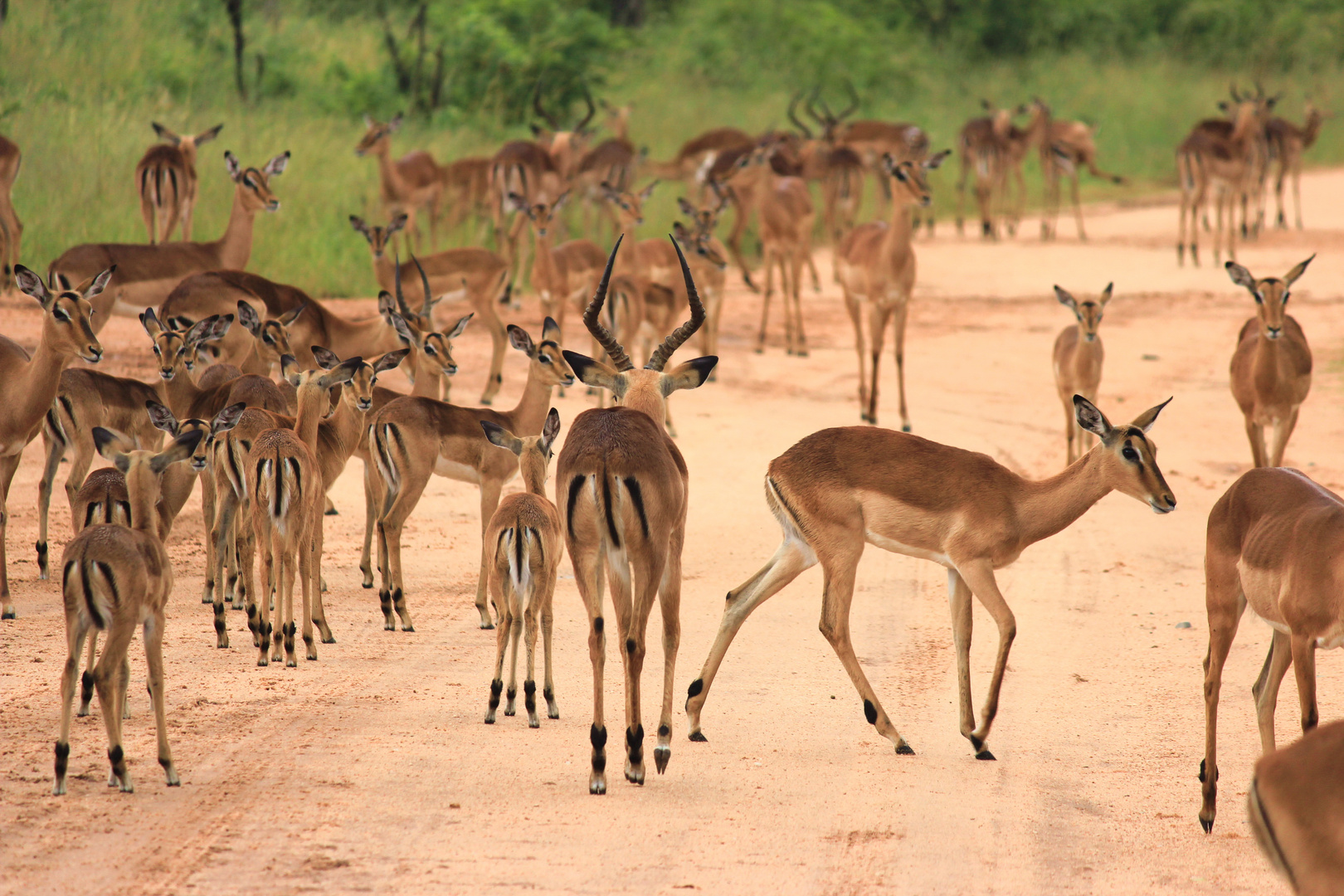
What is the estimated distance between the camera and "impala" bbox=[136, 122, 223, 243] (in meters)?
13.8

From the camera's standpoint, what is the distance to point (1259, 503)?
5215 millimetres

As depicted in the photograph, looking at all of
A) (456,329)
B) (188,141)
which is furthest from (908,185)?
(188,141)

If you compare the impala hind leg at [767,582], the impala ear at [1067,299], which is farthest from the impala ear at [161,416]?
Result: the impala ear at [1067,299]

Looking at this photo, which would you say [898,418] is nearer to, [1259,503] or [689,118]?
[1259,503]

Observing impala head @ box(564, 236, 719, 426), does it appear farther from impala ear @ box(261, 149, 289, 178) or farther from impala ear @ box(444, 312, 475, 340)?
impala ear @ box(261, 149, 289, 178)

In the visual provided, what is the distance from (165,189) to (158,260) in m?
2.60

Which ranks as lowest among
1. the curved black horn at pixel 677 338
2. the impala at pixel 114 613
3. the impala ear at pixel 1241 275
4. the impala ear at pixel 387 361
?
the impala at pixel 114 613

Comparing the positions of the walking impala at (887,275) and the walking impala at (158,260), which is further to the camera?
the walking impala at (887,275)

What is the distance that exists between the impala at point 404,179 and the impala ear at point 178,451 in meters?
12.4

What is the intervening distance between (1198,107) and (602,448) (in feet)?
107

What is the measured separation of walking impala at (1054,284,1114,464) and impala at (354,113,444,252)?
350 inches

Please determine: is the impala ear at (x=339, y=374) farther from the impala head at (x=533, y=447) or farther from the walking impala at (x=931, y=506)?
the walking impala at (x=931, y=506)

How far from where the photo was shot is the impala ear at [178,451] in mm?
5277

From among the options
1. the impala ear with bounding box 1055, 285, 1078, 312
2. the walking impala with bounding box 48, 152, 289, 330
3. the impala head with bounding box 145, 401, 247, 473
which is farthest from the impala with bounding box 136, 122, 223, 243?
the impala head with bounding box 145, 401, 247, 473
